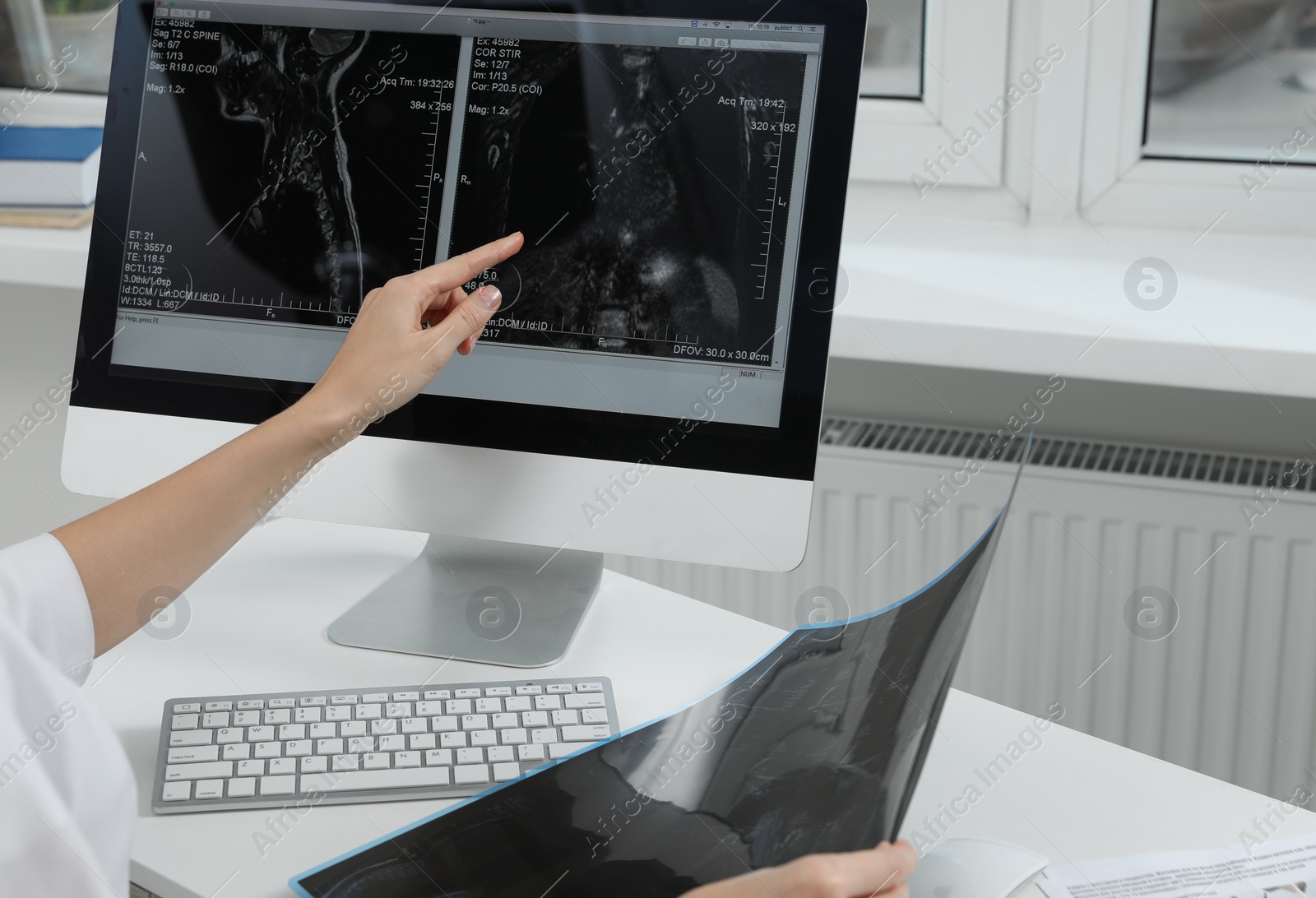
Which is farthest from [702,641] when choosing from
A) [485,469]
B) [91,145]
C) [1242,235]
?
[91,145]

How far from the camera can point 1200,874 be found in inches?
27.6

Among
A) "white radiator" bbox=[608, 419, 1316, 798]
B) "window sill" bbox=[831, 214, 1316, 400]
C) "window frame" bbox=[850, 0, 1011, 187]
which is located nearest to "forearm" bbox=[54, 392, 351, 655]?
"window sill" bbox=[831, 214, 1316, 400]

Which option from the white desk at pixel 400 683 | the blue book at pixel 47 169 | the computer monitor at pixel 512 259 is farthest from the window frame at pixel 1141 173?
the blue book at pixel 47 169

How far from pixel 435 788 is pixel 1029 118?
4.29 feet

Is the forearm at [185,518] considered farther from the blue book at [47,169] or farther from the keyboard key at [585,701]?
the blue book at [47,169]

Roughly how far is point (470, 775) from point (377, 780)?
0.06 m

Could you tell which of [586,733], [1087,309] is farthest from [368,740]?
[1087,309]

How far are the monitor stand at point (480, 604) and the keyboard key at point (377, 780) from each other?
166mm

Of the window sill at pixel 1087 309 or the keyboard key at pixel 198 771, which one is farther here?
the window sill at pixel 1087 309

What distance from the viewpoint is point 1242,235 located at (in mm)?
1599

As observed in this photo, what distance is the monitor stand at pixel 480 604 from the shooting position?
96cm

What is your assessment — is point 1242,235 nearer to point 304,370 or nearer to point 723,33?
point 723,33

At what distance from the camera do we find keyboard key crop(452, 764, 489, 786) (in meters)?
0.77

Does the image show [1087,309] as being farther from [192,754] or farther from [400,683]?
[192,754]
